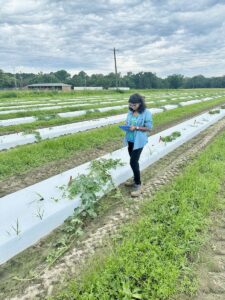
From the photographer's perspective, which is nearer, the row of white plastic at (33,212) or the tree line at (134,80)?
the row of white plastic at (33,212)

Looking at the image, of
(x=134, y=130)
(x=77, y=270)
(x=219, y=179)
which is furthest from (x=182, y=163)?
(x=77, y=270)

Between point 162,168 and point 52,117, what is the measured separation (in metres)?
7.57

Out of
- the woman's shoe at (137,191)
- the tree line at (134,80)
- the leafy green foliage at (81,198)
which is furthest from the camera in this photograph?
the tree line at (134,80)

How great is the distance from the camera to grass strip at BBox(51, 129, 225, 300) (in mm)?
2605

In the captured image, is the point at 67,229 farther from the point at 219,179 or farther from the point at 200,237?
the point at 219,179

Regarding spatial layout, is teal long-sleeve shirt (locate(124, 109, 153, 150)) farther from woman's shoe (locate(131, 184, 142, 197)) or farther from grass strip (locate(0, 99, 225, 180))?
grass strip (locate(0, 99, 225, 180))

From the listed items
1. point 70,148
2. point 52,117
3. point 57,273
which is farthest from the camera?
point 52,117

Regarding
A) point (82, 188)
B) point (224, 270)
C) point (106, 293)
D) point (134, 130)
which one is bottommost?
point (224, 270)

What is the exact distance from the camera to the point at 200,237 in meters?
3.54

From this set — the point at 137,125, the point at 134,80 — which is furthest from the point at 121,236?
the point at 134,80

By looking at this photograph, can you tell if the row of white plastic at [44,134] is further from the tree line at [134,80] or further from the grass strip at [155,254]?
the tree line at [134,80]

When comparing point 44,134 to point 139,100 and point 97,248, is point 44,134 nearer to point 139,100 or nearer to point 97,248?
point 139,100

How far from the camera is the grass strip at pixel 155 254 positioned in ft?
8.55

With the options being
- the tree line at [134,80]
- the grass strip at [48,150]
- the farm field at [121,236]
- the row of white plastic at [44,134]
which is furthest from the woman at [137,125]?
the tree line at [134,80]
